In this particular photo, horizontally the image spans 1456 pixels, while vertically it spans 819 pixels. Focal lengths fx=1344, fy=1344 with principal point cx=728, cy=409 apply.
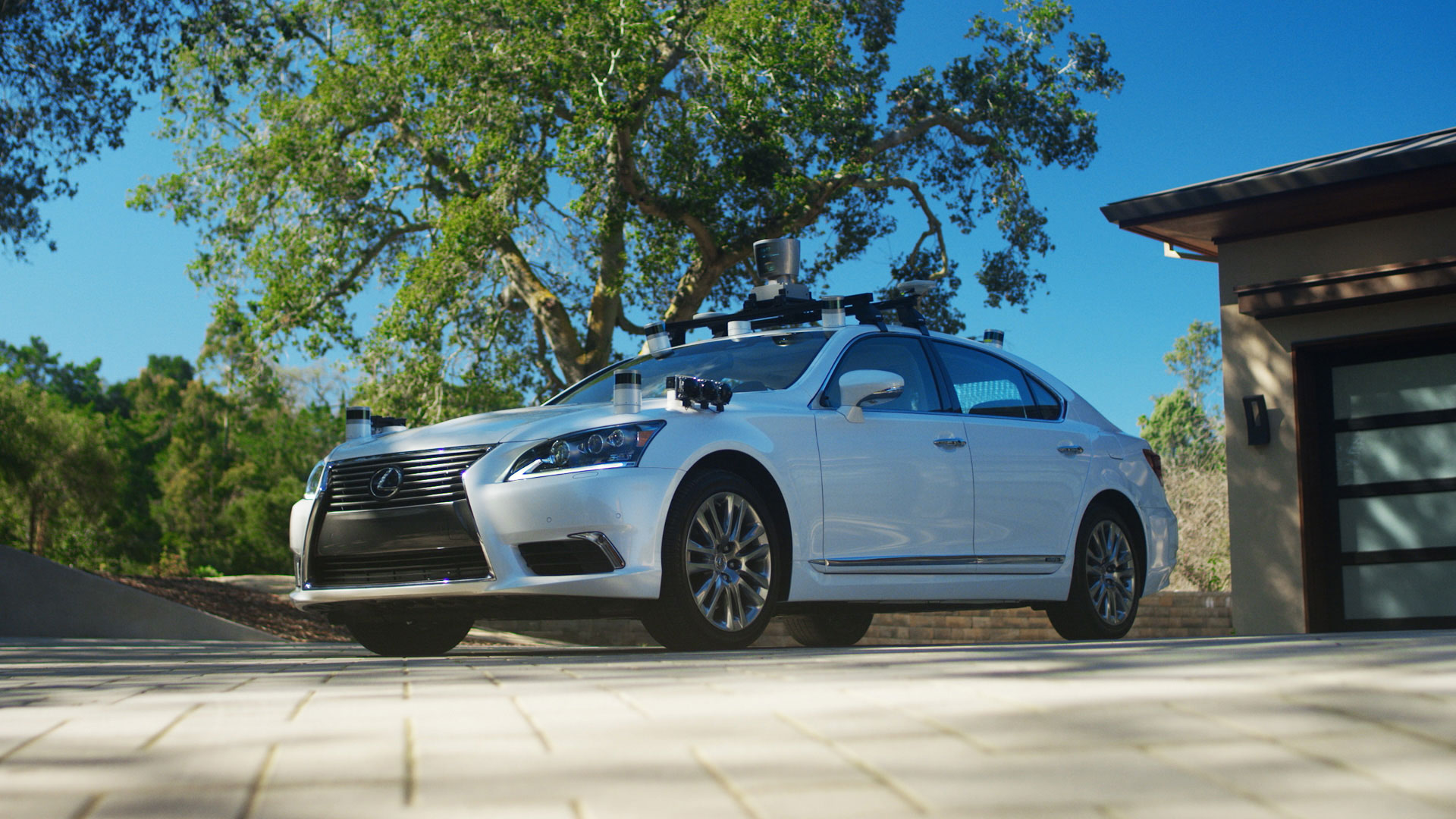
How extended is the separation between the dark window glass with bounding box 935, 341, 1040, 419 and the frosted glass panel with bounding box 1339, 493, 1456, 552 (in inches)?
155

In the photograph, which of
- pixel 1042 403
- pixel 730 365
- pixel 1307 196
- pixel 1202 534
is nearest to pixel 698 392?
pixel 730 365

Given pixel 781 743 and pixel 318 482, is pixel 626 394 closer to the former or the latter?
pixel 318 482

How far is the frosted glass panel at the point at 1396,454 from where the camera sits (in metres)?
9.92

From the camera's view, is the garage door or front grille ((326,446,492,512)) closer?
front grille ((326,446,492,512))

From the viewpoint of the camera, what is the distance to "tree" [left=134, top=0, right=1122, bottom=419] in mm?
17266

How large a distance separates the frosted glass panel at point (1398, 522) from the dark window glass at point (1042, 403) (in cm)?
365

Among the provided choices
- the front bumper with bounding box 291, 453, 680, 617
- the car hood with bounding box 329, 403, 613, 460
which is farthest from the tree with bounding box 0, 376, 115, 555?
the front bumper with bounding box 291, 453, 680, 617

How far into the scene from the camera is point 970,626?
17.3m

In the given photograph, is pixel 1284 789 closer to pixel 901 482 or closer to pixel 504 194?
pixel 901 482

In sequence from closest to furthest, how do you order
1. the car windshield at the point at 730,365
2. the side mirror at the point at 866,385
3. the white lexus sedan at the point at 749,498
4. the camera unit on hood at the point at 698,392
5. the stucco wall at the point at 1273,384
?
1. the white lexus sedan at the point at 749,498
2. the camera unit on hood at the point at 698,392
3. the side mirror at the point at 866,385
4. the car windshield at the point at 730,365
5. the stucco wall at the point at 1273,384

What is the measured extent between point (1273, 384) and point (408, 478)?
7.34 metres

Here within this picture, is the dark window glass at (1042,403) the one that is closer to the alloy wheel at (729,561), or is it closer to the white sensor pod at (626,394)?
the alloy wheel at (729,561)

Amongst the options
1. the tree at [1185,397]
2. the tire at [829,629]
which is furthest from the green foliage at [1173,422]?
the tire at [829,629]

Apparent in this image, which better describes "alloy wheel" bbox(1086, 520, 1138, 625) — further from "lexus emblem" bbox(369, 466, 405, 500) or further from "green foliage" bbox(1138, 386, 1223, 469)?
"green foliage" bbox(1138, 386, 1223, 469)
